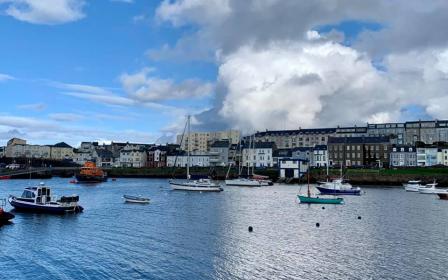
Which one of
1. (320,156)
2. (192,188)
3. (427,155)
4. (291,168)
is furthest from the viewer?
(320,156)

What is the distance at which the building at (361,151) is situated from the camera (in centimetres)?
16325

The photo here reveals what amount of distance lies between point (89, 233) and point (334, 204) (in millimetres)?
40903

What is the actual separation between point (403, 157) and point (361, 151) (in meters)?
13.4

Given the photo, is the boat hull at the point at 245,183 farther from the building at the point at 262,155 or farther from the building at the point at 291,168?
the building at the point at 262,155

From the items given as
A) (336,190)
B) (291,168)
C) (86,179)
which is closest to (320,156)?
(291,168)

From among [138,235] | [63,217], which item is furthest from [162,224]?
[63,217]

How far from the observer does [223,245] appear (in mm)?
34188

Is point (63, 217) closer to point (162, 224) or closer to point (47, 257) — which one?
point (162, 224)

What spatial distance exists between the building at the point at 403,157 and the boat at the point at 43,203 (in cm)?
12891

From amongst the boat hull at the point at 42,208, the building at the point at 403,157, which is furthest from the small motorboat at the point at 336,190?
the building at the point at 403,157

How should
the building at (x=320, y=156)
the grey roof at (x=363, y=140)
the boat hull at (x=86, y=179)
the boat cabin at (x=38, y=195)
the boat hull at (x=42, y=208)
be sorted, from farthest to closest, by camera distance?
the building at (x=320, y=156) → the grey roof at (x=363, y=140) → the boat hull at (x=86, y=179) → the boat cabin at (x=38, y=195) → the boat hull at (x=42, y=208)

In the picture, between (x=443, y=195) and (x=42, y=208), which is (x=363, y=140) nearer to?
(x=443, y=195)

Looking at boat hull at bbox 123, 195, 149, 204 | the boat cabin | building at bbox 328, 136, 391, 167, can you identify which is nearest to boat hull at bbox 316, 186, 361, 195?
boat hull at bbox 123, 195, 149, 204

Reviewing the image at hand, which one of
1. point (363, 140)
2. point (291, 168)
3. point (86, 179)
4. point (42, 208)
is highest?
point (363, 140)
